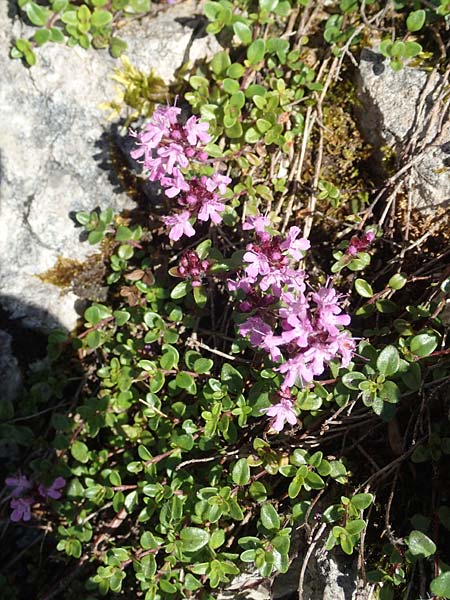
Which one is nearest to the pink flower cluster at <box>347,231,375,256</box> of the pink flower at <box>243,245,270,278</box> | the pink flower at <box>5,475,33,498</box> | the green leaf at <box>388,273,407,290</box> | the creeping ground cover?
the creeping ground cover

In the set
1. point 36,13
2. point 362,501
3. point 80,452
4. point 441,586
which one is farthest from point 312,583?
point 36,13

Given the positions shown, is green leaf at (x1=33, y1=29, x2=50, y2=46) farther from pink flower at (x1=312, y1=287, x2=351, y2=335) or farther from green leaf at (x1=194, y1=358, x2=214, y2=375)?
pink flower at (x1=312, y1=287, x2=351, y2=335)

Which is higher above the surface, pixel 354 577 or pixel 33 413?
pixel 354 577

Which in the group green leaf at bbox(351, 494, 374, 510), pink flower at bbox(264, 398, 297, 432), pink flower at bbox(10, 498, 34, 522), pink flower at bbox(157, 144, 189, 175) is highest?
pink flower at bbox(157, 144, 189, 175)

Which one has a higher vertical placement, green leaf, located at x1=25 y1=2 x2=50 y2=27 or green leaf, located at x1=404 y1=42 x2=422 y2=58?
green leaf, located at x1=404 y1=42 x2=422 y2=58

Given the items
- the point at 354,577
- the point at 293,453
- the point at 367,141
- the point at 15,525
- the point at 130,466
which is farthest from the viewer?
the point at 15,525

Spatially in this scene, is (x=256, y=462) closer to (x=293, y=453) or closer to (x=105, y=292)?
(x=293, y=453)

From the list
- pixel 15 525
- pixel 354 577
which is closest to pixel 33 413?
pixel 15 525

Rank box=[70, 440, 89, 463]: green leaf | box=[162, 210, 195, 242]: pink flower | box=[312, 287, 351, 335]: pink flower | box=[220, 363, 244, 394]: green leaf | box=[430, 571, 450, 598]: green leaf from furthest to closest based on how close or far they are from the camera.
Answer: box=[70, 440, 89, 463]: green leaf, box=[162, 210, 195, 242]: pink flower, box=[220, 363, 244, 394]: green leaf, box=[312, 287, 351, 335]: pink flower, box=[430, 571, 450, 598]: green leaf
